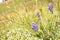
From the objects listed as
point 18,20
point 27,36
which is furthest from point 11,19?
point 27,36

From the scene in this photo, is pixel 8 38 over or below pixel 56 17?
below

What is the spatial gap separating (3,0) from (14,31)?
258cm

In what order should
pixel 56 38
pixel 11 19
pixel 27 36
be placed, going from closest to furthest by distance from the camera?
pixel 56 38
pixel 27 36
pixel 11 19

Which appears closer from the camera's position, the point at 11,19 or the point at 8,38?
the point at 8,38

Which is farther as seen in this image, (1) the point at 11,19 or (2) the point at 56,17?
(1) the point at 11,19

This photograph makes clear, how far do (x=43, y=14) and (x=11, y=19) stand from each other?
96 centimetres

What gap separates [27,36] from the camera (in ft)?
10.8

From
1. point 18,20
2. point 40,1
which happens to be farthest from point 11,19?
point 40,1

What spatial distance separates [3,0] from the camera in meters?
6.16

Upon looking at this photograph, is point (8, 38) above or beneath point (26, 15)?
beneath

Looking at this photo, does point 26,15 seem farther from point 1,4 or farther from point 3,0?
point 3,0

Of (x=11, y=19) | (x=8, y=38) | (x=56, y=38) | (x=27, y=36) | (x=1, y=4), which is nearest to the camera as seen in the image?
(x=56, y=38)

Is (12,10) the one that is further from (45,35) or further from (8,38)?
(45,35)

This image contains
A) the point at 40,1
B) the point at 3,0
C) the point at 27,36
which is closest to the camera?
the point at 27,36
